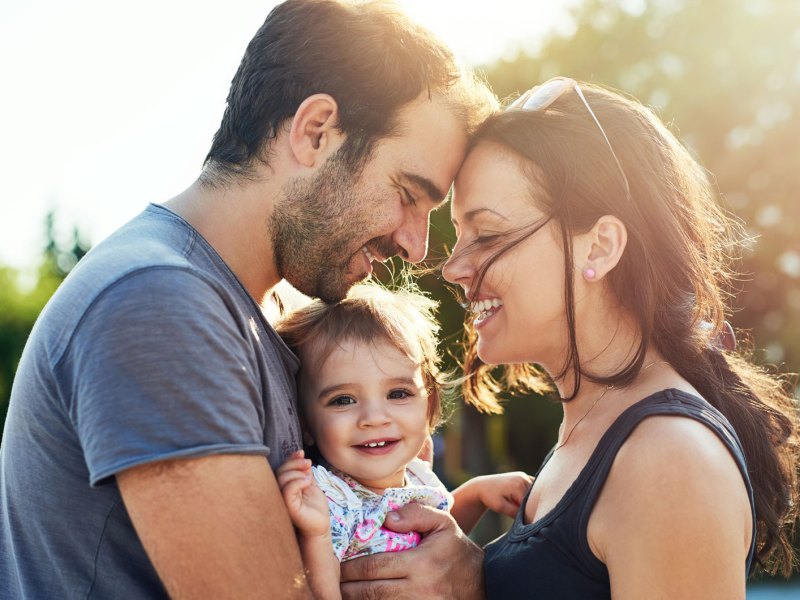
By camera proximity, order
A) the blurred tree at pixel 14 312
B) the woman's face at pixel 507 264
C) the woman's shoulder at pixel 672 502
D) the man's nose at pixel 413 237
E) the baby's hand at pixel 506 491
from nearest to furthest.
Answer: the woman's shoulder at pixel 672 502 → the woman's face at pixel 507 264 → the man's nose at pixel 413 237 → the baby's hand at pixel 506 491 → the blurred tree at pixel 14 312

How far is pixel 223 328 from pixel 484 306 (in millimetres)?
1325

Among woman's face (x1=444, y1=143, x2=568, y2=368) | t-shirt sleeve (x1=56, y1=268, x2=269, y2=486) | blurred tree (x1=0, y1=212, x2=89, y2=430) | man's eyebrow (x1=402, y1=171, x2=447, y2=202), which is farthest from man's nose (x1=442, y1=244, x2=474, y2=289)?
blurred tree (x1=0, y1=212, x2=89, y2=430)

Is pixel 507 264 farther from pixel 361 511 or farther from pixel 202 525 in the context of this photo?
pixel 202 525

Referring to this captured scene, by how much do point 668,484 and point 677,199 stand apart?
4.10 feet

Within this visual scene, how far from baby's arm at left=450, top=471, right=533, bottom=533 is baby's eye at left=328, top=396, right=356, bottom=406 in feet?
2.65

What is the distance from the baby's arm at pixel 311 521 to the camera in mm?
→ 2553

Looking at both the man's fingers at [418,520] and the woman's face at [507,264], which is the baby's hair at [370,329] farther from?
the man's fingers at [418,520]

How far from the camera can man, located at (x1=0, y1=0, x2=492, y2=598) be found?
7.07 ft

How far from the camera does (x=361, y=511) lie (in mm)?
3135

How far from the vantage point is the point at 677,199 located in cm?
323

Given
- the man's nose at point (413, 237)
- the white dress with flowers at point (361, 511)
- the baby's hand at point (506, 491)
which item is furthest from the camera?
the baby's hand at point (506, 491)

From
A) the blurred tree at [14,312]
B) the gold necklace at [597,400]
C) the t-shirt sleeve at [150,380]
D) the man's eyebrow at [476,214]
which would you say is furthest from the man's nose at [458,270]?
the blurred tree at [14,312]

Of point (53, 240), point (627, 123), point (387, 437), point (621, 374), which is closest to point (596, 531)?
point (621, 374)

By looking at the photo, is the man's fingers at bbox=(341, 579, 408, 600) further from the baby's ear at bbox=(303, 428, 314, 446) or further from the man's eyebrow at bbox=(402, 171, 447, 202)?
the man's eyebrow at bbox=(402, 171, 447, 202)
